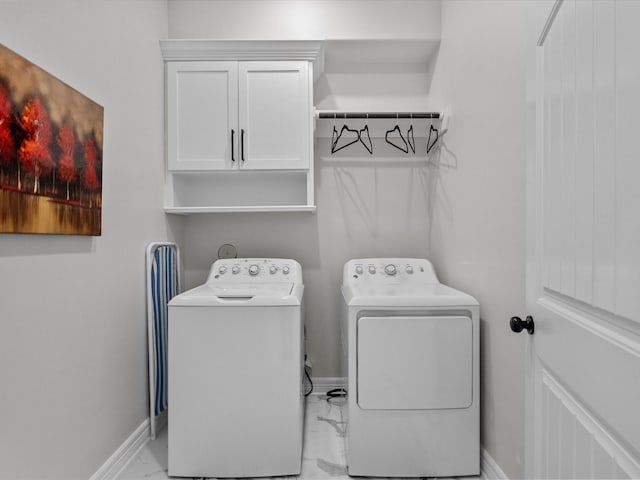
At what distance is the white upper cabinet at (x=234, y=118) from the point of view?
2318 mm

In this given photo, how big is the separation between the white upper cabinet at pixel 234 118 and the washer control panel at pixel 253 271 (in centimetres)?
58

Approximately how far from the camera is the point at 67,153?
1365 mm

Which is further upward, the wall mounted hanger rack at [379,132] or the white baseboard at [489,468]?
the wall mounted hanger rack at [379,132]

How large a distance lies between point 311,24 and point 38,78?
69.3 inches

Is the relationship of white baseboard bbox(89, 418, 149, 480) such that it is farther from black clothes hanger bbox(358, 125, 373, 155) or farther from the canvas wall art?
black clothes hanger bbox(358, 125, 373, 155)

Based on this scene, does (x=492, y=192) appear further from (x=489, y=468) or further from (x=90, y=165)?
(x=90, y=165)

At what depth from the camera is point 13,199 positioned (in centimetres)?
112

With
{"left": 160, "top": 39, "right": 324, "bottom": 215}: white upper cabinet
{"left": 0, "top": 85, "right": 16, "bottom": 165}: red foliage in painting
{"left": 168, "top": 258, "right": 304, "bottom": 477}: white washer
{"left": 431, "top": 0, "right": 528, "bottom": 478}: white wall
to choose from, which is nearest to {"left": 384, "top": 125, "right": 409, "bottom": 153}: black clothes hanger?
{"left": 431, "top": 0, "right": 528, "bottom": 478}: white wall

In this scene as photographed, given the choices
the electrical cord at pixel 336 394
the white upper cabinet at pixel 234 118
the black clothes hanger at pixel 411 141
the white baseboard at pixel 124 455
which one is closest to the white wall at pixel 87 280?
the white baseboard at pixel 124 455

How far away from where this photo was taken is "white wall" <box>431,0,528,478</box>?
142cm

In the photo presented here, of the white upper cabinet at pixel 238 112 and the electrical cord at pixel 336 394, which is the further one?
the electrical cord at pixel 336 394

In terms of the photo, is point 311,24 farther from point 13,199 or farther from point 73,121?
point 13,199

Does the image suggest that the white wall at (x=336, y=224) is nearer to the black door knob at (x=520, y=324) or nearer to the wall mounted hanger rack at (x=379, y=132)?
the wall mounted hanger rack at (x=379, y=132)

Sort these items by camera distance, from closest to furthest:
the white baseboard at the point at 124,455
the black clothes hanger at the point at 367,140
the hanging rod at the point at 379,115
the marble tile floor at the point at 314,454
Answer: the white baseboard at the point at 124,455 < the marble tile floor at the point at 314,454 < the hanging rod at the point at 379,115 < the black clothes hanger at the point at 367,140
